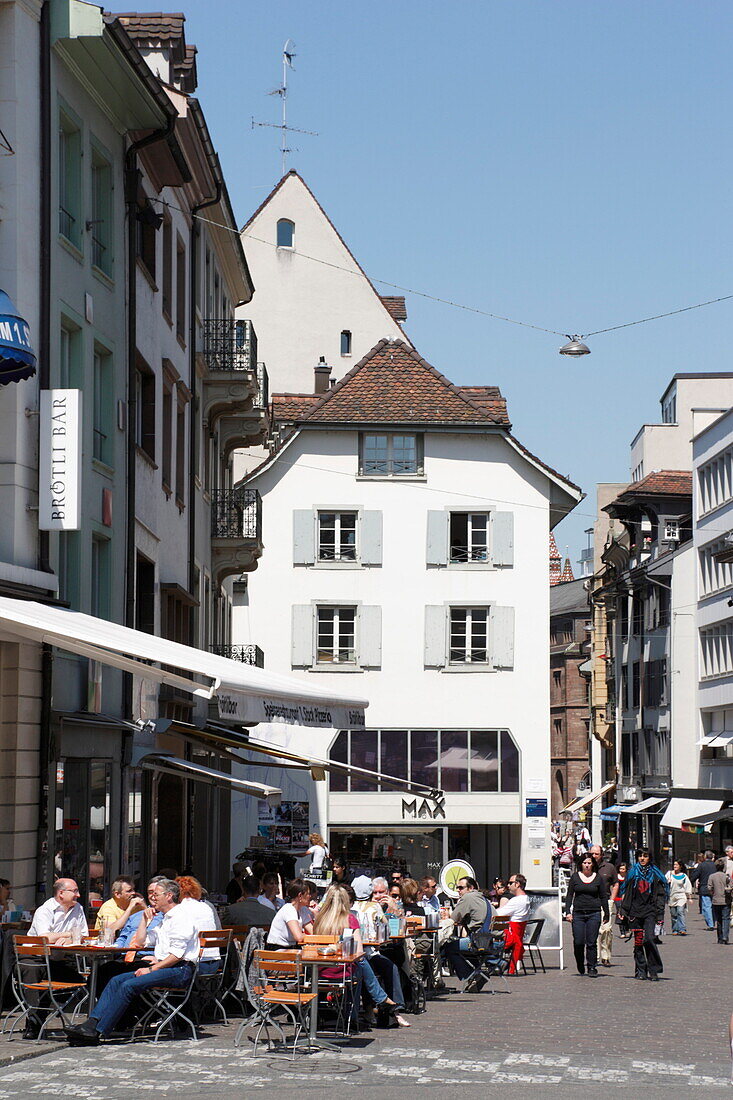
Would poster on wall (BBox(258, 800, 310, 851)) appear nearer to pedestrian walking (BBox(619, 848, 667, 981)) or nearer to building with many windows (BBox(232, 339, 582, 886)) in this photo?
building with many windows (BBox(232, 339, 582, 886))

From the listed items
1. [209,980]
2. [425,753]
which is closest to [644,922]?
[209,980]

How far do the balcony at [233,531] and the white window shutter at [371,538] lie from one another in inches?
374

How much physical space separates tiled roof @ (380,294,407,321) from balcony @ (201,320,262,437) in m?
21.9

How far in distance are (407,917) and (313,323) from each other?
3496cm

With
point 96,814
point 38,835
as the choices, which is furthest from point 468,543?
point 38,835

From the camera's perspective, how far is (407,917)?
65.9ft

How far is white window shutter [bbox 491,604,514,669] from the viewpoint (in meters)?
45.2

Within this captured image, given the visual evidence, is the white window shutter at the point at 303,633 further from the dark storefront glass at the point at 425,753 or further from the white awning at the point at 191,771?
the white awning at the point at 191,771

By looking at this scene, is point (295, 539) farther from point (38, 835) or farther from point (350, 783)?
point (38, 835)

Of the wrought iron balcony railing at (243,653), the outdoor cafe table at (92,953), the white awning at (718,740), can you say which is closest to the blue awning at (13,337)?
the outdoor cafe table at (92,953)

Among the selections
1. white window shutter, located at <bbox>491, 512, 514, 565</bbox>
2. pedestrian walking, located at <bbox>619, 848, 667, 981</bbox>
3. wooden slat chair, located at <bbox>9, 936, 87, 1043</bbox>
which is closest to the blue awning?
wooden slat chair, located at <bbox>9, 936, 87, 1043</bbox>

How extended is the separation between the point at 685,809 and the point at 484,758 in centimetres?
2223

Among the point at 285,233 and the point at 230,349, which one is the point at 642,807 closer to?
the point at 285,233

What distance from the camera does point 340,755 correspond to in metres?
45.8
